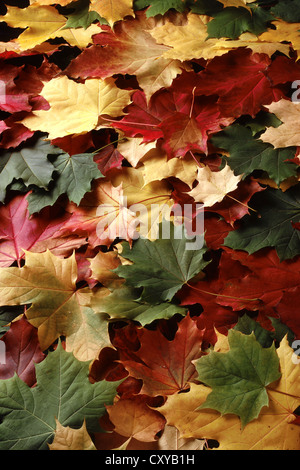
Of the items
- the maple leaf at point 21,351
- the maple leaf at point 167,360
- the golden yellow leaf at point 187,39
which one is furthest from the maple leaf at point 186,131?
the maple leaf at point 21,351

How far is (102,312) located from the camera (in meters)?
0.76

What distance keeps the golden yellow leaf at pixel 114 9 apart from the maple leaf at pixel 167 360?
661mm

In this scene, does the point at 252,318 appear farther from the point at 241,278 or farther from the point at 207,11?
the point at 207,11

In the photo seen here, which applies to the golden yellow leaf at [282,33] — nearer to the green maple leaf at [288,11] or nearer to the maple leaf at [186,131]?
the green maple leaf at [288,11]

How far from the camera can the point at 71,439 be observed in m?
0.62

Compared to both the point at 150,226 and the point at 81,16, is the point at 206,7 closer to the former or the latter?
the point at 81,16

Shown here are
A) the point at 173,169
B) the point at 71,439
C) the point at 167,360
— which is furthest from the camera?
the point at 173,169

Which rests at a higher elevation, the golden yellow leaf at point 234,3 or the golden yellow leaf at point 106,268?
the golden yellow leaf at point 234,3

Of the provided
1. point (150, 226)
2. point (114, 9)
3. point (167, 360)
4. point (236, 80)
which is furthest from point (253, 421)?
point (114, 9)

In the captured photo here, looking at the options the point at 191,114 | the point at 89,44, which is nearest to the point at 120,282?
the point at 191,114

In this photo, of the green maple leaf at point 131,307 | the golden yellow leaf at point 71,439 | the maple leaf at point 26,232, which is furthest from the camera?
the maple leaf at point 26,232

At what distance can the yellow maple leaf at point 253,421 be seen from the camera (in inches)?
24.9

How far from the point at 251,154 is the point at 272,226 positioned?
14 centimetres
